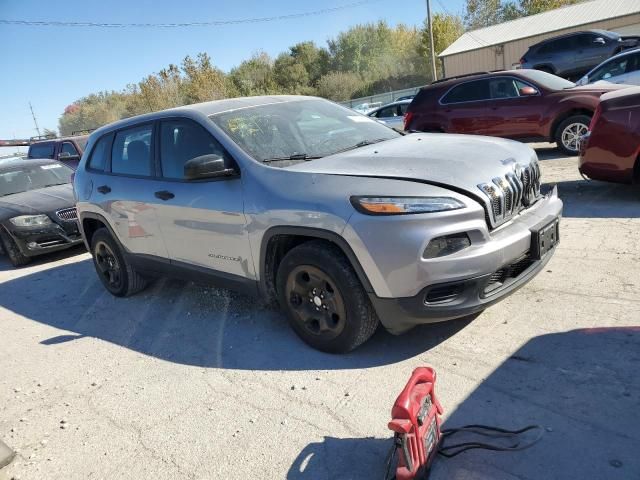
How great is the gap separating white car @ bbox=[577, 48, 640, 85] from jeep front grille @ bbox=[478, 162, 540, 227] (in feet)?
26.1

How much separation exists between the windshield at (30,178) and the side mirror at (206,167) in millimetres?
6444

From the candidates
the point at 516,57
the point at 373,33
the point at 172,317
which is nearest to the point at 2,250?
the point at 172,317

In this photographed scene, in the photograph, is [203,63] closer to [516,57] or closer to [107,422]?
[516,57]

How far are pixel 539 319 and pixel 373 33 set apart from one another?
63.8 m

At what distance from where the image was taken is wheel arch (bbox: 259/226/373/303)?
312 cm

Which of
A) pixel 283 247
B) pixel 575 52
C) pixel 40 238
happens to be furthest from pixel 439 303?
pixel 575 52

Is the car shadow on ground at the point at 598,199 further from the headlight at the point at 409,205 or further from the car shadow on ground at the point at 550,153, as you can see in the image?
the headlight at the point at 409,205

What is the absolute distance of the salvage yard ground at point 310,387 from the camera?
2.51 metres

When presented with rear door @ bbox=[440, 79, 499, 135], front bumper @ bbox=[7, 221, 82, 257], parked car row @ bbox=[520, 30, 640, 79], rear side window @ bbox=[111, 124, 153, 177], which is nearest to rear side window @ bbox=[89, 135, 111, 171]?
rear side window @ bbox=[111, 124, 153, 177]

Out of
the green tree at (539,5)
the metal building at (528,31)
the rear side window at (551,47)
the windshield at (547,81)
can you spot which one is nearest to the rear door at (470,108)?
the windshield at (547,81)

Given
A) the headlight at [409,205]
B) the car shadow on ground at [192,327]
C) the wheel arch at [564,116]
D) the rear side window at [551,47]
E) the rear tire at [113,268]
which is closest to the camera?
the headlight at [409,205]

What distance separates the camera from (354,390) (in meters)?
3.09

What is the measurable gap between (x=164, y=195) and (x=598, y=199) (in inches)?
194

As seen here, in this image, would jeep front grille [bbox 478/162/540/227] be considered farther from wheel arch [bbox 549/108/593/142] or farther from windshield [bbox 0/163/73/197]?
windshield [bbox 0/163/73/197]
